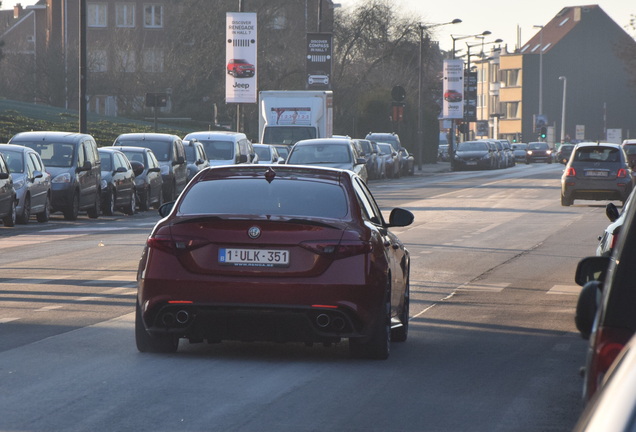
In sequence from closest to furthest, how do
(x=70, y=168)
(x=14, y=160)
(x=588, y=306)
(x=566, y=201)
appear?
(x=588, y=306), (x=14, y=160), (x=70, y=168), (x=566, y=201)

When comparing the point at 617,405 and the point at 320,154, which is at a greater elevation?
the point at 617,405

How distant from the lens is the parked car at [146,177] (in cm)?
3300

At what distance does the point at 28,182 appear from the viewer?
26.5 meters

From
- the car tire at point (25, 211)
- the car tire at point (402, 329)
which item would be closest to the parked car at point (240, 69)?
the car tire at point (25, 211)

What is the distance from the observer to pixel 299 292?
9.17 metres

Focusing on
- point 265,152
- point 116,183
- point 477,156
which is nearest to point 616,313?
point 116,183

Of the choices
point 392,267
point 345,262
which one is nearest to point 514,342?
point 392,267

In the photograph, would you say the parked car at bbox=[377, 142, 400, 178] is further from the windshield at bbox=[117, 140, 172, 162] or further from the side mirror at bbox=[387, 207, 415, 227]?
the side mirror at bbox=[387, 207, 415, 227]

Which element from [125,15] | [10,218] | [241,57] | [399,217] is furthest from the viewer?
[125,15]

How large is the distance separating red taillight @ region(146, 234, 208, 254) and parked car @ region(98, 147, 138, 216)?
21391 millimetres

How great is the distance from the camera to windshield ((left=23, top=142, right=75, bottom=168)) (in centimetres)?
2915

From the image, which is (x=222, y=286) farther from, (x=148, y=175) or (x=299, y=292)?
(x=148, y=175)

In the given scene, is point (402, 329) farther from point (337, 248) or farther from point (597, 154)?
point (597, 154)

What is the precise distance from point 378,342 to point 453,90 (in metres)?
80.8
